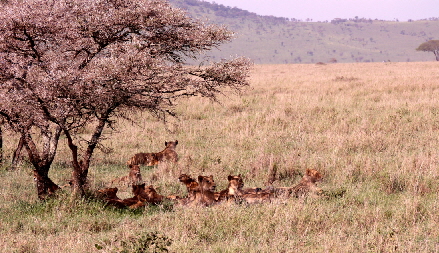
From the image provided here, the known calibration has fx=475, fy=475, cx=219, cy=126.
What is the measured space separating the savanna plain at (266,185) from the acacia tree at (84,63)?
703 mm

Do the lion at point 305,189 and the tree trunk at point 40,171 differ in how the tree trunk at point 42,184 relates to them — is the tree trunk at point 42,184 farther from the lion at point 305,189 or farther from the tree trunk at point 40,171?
the lion at point 305,189

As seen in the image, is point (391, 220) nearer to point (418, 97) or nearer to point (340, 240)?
point (340, 240)

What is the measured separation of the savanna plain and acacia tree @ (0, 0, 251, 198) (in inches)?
27.7

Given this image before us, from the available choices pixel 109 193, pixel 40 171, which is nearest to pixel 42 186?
pixel 40 171

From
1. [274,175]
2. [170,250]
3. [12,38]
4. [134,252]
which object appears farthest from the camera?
[274,175]

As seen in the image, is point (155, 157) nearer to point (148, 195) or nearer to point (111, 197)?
point (148, 195)

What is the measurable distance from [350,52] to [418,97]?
179 m

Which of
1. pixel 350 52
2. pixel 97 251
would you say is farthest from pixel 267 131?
pixel 350 52

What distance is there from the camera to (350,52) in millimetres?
188750

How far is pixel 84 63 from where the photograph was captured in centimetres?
753

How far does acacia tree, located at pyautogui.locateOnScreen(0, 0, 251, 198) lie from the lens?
20.4 ft

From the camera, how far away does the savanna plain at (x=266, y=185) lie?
5086mm

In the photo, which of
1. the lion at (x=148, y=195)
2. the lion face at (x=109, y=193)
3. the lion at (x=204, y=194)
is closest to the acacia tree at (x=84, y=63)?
the lion face at (x=109, y=193)

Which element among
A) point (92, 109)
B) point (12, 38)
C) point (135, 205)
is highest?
point (12, 38)
